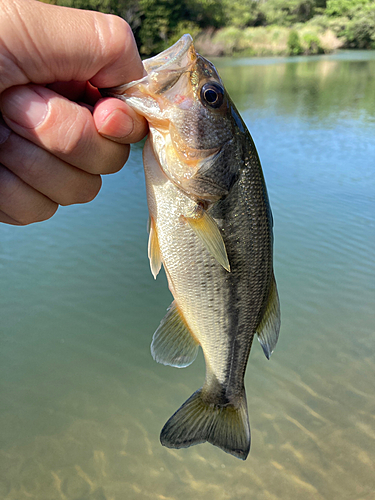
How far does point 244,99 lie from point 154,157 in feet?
55.9

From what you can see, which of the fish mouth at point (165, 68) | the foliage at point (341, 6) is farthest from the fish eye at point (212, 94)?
the foliage at point (341, 6)

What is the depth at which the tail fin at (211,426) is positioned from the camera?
1984mm

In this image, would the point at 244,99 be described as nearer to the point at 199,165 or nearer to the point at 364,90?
the point at 364,90

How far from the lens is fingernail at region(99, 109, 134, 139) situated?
1.52 metres

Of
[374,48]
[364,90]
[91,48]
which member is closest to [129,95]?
[91,48]

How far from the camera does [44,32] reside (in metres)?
1.34

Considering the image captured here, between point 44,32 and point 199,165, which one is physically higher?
point 44,32

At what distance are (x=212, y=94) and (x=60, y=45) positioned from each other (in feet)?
2.04

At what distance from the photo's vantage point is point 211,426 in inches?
81.2

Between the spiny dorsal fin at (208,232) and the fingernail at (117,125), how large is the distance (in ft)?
1.42

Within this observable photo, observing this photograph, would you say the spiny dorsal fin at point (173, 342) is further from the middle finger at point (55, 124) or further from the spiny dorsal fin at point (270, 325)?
the middle finger at point (55, 124)

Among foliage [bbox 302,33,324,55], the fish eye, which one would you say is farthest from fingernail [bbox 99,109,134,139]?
foliage [bbox 302,33,324,55]

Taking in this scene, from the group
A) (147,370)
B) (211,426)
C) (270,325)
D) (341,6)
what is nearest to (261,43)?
(341,6)

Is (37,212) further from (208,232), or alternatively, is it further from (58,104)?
(208,232)
